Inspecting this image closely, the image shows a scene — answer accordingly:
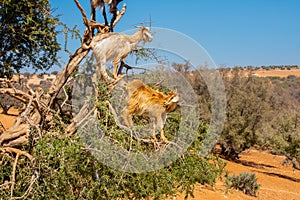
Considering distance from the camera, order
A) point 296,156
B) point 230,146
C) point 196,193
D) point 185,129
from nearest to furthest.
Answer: point 185,129, point 196,193, point 296,156, point 230,146

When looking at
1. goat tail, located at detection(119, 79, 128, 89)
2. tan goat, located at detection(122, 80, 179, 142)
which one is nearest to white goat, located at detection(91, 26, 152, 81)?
goat tail, located at detection(119, 79, 128, 89)

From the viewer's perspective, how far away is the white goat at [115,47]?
5.01 m

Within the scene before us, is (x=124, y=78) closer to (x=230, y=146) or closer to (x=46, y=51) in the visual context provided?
(x=46, y=51)

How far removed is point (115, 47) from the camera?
5047 millimetres

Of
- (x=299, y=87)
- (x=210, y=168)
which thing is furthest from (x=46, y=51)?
(x=299, y=87)

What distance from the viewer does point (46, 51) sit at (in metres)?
7.07

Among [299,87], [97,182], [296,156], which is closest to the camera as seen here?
[97,182]

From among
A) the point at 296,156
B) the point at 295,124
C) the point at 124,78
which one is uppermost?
the point at 124,78

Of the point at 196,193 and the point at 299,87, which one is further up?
the point at 299,87

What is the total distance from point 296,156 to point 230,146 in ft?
15.7

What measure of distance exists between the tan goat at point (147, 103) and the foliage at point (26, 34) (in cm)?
236

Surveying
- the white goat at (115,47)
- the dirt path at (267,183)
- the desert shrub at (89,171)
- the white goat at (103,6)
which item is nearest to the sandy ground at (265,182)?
the dirt path at (267,183)

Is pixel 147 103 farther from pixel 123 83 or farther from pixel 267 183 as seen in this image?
pixel 267 183

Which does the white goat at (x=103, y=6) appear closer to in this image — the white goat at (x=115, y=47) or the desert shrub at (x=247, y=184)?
the white goat at (x=115, y=47)
